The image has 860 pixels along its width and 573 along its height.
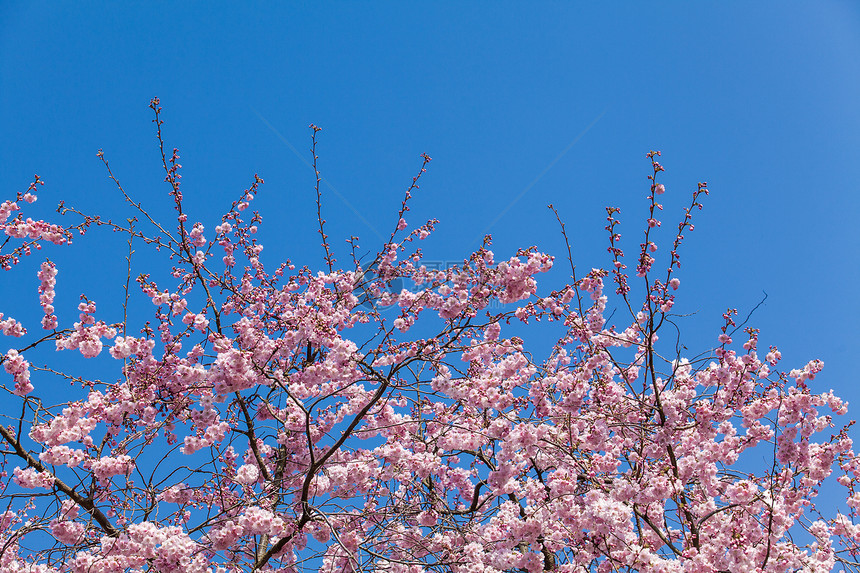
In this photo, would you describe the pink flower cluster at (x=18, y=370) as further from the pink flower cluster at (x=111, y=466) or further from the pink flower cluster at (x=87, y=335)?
the pink flower cluster at (x=111, y=466)

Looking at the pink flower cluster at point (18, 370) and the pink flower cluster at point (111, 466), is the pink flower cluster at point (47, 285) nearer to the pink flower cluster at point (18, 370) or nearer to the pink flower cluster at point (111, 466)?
the pink flower cluster at point (18, 370)

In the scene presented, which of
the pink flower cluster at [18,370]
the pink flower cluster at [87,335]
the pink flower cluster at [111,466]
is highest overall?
→ the pink flower cluster at [87,335]

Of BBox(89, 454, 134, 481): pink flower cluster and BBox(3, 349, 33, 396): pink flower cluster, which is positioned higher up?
BBox(3, 349, 33, 396): pink flower cluster

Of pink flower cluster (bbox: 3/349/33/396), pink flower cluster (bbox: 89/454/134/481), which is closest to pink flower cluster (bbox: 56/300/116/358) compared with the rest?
pink flower cluster (bbox: 3/349/33/396)

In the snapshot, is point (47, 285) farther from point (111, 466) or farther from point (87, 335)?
point (111, 466)

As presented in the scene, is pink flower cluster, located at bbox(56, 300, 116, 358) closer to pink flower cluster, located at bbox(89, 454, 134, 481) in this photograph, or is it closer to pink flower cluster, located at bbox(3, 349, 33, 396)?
pink flower cluster, located at bbox(3, 349, 33, 396)

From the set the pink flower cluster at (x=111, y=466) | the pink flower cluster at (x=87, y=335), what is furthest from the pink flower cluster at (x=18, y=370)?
the pink flower cluster at (x=111, y=466)

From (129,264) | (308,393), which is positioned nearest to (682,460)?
(308,393)

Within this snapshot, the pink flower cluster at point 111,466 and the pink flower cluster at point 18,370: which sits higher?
the pink flower cluster at point 18,370

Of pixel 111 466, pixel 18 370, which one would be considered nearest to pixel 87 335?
pixel 18 370

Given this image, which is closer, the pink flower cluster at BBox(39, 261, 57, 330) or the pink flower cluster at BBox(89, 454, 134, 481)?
the pink flower cluster at BBox(89, 454, 134, 481)

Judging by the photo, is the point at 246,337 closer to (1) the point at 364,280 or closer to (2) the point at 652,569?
(1) the point at 364,280

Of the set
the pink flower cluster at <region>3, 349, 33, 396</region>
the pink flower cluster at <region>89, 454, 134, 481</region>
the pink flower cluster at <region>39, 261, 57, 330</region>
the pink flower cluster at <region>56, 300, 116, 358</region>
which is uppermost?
the pink flower cluster at <region>39, 261, 57, 330</region>

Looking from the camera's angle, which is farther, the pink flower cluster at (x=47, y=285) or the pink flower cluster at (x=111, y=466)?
the pink flower cluster at (x=47, y=285)
